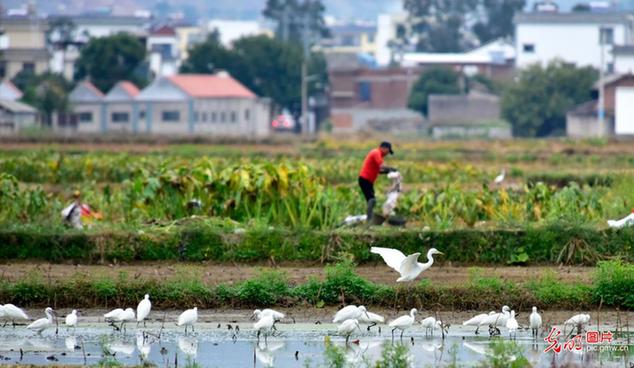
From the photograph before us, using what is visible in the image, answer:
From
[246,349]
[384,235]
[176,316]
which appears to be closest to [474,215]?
[384,235]

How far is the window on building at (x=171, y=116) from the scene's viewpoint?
83.1 metres

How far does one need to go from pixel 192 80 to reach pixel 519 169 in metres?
47.6

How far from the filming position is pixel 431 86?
9175cm

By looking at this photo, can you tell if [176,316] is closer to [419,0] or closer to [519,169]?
[519,169]

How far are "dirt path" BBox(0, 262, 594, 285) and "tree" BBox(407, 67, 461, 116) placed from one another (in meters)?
72.3

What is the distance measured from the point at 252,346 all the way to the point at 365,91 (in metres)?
85.4

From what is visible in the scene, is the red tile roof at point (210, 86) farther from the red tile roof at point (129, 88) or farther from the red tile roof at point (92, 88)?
the red tile roof at point (92, 88)

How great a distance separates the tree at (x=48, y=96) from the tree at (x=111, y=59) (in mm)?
2764

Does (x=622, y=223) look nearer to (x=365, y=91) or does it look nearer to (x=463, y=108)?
(x=463, y=108)

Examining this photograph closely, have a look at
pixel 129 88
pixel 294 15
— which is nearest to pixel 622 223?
pixel 129 88

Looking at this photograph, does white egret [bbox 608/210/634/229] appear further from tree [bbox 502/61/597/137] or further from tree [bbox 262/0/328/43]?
tree [bbox 262/0/328/43]

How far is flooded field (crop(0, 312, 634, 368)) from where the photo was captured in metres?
13.0

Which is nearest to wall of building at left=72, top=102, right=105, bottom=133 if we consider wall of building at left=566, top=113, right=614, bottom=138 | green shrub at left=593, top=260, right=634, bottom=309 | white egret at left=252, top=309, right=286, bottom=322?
wall of building at left=566, top=113, right=614, bottom=138
